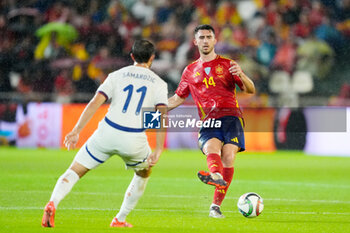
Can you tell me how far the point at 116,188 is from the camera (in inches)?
423

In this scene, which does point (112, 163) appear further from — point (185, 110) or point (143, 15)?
point (143, 15)

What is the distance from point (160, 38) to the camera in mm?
20953

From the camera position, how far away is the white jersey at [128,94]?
6.32m

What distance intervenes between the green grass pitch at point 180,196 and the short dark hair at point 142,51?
1586 mm

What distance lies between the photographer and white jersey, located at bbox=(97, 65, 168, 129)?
6324mm

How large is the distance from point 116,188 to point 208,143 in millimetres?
3252

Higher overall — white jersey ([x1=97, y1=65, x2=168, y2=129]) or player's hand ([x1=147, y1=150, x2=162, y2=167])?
white jersey ([x1=97, y1=65, x2=168, y2=129])

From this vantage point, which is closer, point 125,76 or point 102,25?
point 125,76

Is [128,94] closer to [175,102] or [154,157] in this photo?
[154,157]

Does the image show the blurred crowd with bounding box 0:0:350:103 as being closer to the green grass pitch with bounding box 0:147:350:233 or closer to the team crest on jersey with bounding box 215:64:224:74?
the green grass pitch with bounding box 0:147:350:233

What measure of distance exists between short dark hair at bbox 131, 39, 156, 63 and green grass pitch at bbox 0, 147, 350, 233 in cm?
159

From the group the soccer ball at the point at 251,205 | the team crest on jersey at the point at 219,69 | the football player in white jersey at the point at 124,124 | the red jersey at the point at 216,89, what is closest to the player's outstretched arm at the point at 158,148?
the football player in white jersey at the point at 124,124

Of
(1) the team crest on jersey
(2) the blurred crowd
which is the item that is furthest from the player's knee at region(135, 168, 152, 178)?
(2) the blurred crowd

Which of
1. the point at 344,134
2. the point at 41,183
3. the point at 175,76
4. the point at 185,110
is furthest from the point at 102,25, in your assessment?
the point at 41,183
